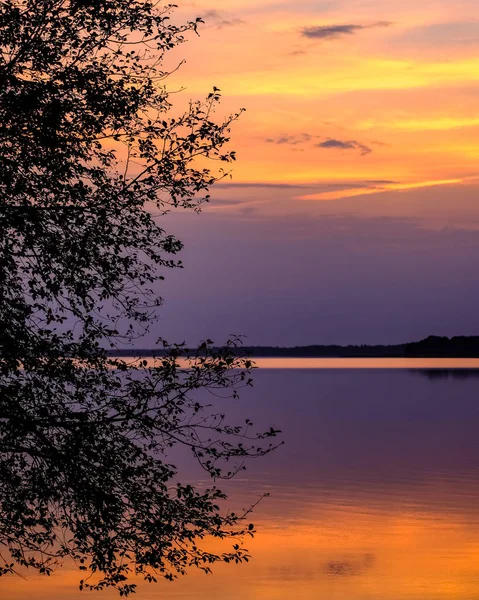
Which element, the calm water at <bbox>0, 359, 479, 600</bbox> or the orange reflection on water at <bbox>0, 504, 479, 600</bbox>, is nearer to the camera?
the orange reflection on water at <bbox>0, 504, 479, 600</bbox>

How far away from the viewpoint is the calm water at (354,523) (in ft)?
79.3

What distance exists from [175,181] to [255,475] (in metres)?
30.9

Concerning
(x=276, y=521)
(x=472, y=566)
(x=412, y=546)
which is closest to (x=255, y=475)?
(x=276, y=521)

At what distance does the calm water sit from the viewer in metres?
24.2

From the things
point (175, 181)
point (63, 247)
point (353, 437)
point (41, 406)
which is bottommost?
point (41, 406)

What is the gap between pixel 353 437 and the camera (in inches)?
2516

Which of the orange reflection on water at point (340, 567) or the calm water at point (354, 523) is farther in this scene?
the calm water at point (354, 523)

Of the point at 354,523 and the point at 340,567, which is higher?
the point at 354,523

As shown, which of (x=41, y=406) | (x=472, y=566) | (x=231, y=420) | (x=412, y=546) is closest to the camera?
(x=41, y=406)

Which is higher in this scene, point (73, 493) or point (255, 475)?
point (255, 475)

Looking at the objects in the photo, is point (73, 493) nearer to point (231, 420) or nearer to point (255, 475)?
point (255, 475)

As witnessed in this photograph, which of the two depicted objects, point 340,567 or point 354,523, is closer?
point 340,567

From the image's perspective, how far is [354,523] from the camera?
31.9m

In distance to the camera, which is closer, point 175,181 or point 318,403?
point 175,181
